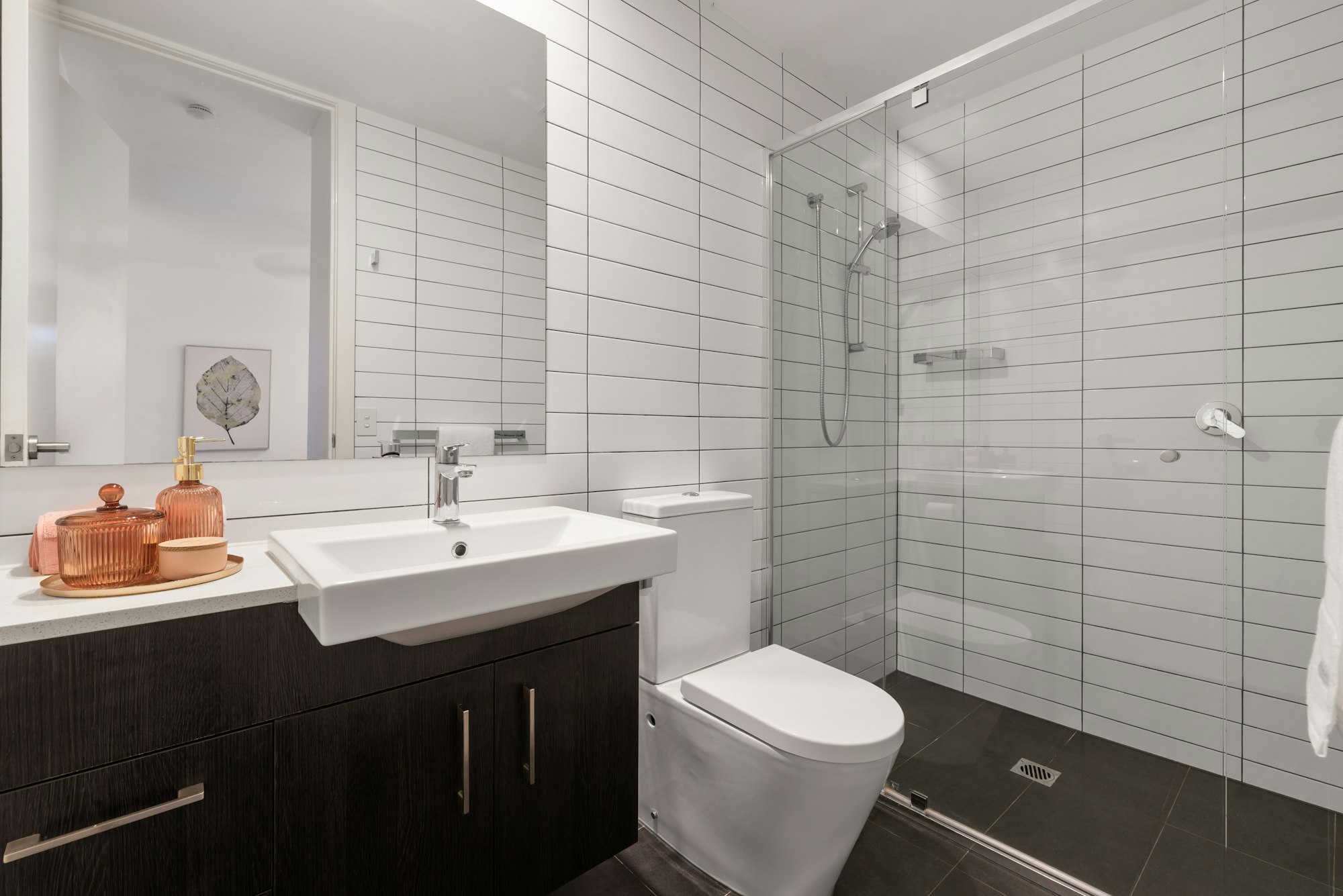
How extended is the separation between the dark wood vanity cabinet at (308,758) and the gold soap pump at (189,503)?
0.85 feet

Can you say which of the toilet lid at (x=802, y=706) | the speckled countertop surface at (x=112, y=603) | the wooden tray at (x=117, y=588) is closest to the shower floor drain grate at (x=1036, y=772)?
the toilet lid at (x=802, y=706)

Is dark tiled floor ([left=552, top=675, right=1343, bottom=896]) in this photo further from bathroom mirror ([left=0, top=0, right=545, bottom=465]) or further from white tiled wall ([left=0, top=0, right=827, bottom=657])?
bathroom mirror ([left=0, top=0, right=545, bottom=465])

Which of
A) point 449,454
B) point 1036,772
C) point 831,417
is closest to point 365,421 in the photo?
point 449,454

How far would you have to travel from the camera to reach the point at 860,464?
1.93 m

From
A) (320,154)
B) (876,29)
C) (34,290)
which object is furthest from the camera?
(876,29)

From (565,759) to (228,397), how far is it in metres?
0.95

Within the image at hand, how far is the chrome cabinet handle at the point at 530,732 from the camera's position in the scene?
1.09m

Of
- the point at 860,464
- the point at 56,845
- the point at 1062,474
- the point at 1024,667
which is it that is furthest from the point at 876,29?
the point at 56,845

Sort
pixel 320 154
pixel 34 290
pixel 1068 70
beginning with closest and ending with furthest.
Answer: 1. pixel 34 290
2. pixel 320 154
3. pixel 1068 70

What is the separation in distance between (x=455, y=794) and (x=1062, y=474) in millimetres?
1556

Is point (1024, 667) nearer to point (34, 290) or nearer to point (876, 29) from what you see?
point (876, 29)

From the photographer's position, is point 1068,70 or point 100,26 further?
point 1068,70

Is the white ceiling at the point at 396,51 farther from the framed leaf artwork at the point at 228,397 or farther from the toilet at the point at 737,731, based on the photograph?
the toilet at the point at 737,731

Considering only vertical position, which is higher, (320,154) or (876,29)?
(876,29)
